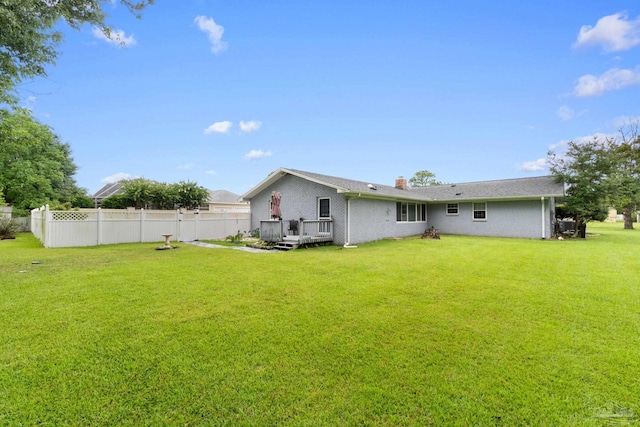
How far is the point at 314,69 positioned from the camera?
1559 centimetres

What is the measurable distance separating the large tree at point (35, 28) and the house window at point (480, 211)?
712 inches

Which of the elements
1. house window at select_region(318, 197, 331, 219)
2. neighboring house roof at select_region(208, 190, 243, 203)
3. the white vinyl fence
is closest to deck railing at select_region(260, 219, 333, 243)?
house window at select_region(318, 197, 331, 219)

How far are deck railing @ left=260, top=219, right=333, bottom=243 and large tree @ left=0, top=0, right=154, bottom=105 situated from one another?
845 centimetres

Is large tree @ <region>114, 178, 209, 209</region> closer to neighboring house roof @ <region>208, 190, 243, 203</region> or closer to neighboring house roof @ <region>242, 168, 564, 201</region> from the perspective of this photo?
neighboring house roof @ <region>208, 190, 243, 203</region>

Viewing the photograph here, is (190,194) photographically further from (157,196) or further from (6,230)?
(6,230)

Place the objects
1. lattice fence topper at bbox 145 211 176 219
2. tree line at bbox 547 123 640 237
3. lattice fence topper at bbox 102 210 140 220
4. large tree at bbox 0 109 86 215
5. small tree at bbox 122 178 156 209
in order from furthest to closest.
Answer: small tree at bbox 122 178 156 209 < large tree at bbox 0 109 86 215 < tree line at bbox 547 123 640 237 < lattice fence topper at bbox 145 211 176 219 < lattice fence topper at bbox 102 210 140 220

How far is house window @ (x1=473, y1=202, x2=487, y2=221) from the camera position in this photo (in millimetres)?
17156

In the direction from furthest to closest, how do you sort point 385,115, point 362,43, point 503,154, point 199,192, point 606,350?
point 199,192 < point 503,154 < point 385,115 < point 362,43 < point 606,350

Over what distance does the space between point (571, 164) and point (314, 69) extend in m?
15.5

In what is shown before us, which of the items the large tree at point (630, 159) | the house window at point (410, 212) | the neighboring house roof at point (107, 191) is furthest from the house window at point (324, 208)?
the neighboring house roof at point (107, 191)

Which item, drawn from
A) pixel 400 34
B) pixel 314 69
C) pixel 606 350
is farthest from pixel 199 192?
pixel 606 350

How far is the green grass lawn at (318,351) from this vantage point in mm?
2211

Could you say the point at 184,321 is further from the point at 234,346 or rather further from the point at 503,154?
the point at 503,154

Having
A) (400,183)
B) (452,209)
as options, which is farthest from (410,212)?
(452,209)
